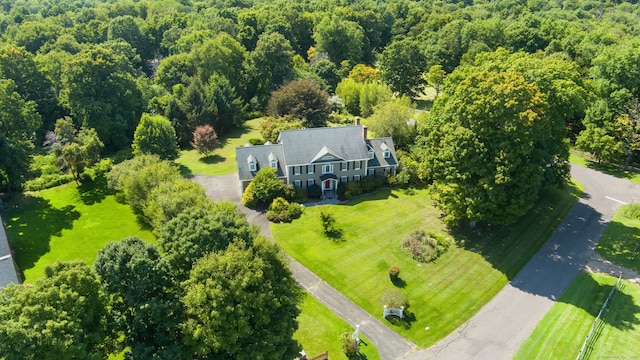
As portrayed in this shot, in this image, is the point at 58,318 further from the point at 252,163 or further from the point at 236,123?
the point at 236,123

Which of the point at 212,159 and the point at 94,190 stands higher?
the point at 212,159

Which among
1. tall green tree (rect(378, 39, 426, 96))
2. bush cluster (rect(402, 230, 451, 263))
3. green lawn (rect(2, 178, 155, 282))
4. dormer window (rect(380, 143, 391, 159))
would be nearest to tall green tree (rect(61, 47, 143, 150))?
green lawn (rect(2, 178, 155, 282))

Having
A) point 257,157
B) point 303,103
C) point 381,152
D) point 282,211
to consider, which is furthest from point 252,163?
point 303,103

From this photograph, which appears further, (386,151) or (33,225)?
(386,151)

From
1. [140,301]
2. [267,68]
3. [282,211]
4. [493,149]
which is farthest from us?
[267,68]

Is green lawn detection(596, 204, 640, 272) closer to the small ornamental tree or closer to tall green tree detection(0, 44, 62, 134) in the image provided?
the small ornamental tree

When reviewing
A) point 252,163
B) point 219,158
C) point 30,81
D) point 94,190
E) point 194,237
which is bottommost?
point 94,190

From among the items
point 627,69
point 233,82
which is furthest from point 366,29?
point 627,69

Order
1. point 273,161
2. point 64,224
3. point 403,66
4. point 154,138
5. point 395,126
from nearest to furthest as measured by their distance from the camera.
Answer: point 64,224, point 273,161, point 154,138, point 395,126, point 403,66
